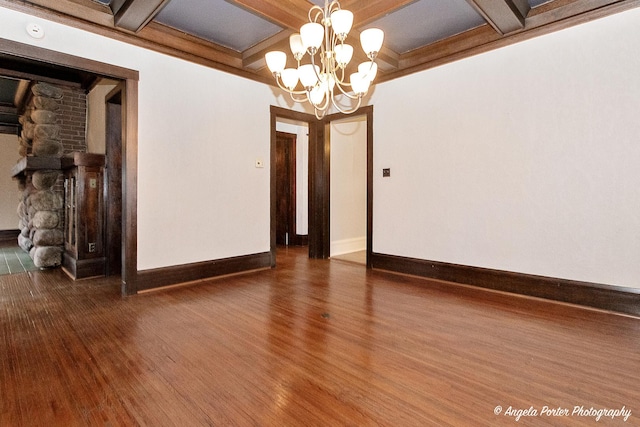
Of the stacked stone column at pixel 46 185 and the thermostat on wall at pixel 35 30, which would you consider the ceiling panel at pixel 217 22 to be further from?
the stacked stone column at pixel 46 185

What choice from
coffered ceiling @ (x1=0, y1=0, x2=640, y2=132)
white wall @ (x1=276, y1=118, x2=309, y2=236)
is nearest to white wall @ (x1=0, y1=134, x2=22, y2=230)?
white wall @ (x1=276, y1=118, x2=309, y2=236)

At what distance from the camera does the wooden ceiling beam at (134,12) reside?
8.87 feet

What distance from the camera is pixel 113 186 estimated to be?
4098 mm

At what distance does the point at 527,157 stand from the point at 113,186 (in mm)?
4674

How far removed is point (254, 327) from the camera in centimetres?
246

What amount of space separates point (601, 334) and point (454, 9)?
9.61ft

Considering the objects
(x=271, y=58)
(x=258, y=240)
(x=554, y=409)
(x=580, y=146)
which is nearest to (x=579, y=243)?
(x=580, y=146)

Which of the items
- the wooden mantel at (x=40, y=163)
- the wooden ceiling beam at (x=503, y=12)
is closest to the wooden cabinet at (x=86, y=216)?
the wooden mantel at (x=40, y=163)

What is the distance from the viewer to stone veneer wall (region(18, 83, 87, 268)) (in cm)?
443

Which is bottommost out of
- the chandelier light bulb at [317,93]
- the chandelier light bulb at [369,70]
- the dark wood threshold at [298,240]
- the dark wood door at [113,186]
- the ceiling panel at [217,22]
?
the dark wood threshold at [298,240]

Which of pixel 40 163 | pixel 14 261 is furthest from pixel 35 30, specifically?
pixel 14 261

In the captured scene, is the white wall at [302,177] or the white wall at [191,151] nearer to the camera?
the white wall at [191,151]

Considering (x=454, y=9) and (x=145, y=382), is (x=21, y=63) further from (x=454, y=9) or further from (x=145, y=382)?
(x=454, y=9)

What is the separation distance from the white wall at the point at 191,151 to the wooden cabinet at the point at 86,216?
112 centimetres
